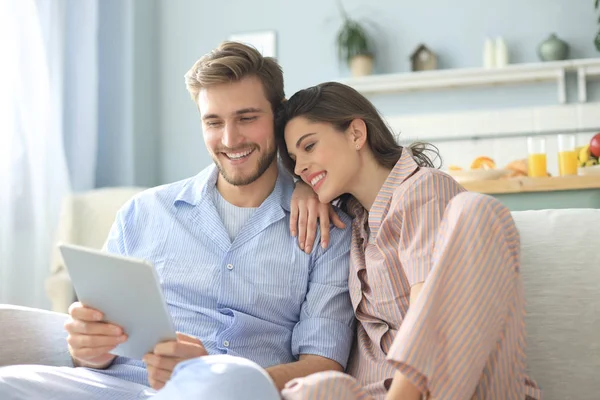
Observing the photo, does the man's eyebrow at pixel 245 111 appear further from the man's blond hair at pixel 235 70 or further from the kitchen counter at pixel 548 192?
the kitchen counter at pixel 548 192

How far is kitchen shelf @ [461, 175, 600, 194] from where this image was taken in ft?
8.65

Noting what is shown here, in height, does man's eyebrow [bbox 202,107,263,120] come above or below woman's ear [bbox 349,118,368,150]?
above

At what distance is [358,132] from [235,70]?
0.35 meters

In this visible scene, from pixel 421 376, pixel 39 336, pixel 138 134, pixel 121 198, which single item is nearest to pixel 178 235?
pixel 39 336

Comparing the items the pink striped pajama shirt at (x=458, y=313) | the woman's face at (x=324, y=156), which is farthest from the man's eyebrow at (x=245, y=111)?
the pink striped pajama shirt at (x=458, y=313)

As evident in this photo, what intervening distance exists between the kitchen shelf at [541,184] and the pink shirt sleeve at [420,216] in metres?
1.26

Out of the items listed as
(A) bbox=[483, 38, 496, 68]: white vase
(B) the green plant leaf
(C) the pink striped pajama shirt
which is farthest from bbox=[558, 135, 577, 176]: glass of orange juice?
(B) the green plant leaf

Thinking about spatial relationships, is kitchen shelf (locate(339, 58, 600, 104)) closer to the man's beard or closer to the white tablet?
the man's beard

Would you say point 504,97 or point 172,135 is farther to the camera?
point 172,135

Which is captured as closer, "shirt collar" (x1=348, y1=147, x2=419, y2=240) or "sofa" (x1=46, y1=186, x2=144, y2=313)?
"shirt collar" (x1=348, y1=147, x2=419, y2=240)

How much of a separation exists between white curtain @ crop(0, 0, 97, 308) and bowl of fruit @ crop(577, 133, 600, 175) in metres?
2.51

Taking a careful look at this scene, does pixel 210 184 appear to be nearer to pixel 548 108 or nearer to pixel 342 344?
pixel 342 344

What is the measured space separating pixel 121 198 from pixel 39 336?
2360 millimetres

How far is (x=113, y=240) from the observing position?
1.87 meters
